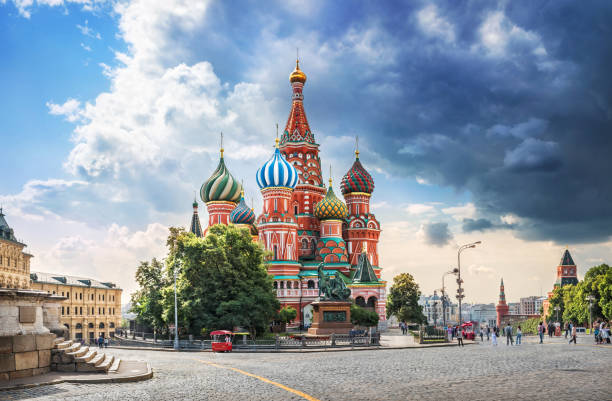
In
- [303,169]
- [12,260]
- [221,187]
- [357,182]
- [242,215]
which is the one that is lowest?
[12,260]

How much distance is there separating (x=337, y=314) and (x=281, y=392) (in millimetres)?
28577

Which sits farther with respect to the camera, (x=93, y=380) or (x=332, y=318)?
(x=332, y=318)

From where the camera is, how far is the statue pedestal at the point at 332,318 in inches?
1612

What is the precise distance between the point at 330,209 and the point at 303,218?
4.34 m

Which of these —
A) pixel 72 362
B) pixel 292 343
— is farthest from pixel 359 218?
pixel 72 362

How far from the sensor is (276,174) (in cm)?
6825

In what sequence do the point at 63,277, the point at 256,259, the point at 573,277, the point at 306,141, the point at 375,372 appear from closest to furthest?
the point at 375,372
the point at 256,259
the point at 306,141
the point at 63,277
the point at 573,277

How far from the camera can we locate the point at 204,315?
4009cm

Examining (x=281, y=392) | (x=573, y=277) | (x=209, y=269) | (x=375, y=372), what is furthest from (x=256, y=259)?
(x=573, y=277)

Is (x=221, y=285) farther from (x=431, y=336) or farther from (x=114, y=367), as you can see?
(x=114, y=367)

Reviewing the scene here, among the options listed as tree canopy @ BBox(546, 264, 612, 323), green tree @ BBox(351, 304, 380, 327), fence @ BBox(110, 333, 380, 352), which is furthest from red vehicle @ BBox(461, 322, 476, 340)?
tree canopy @ BBox(546, 264, 612, 323)

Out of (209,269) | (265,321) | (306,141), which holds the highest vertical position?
(306,141)

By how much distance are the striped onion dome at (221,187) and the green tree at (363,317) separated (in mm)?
25228

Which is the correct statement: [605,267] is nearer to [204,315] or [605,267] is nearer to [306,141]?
[306,141]
